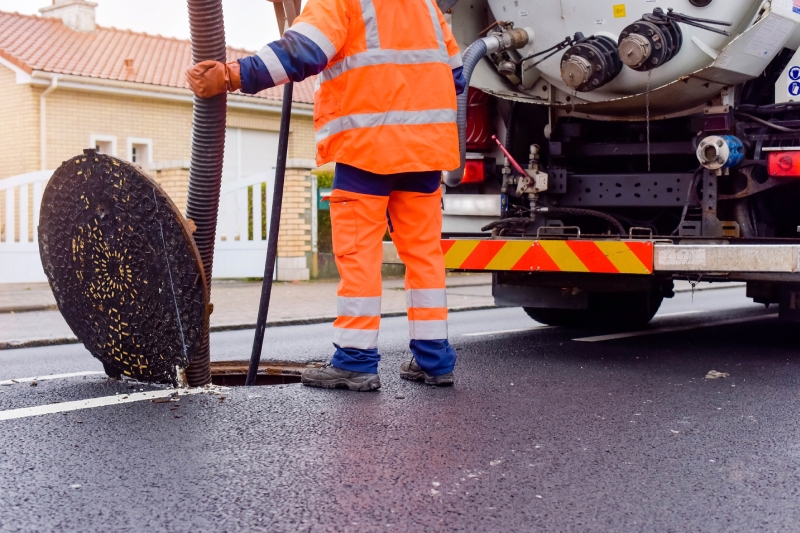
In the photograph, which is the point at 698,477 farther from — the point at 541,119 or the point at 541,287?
the point at 541,119

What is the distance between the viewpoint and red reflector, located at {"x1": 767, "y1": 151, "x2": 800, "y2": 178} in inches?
208

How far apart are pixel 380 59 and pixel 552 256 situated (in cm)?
180

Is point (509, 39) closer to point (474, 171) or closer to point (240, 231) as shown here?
point (474, 171)

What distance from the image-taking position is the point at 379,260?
422 centimetres

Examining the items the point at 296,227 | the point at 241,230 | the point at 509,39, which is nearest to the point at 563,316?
the point at 509,39

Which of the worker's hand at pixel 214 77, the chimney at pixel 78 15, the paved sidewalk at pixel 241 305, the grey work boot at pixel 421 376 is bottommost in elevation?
the paved sidewalk at pixel 241 305

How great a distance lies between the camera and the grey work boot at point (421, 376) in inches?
175

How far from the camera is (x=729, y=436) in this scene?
11.8ft

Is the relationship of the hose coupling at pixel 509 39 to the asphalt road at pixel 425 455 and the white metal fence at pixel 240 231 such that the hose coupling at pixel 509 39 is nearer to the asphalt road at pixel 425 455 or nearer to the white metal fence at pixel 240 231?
the asphalt road at pixel 425 455

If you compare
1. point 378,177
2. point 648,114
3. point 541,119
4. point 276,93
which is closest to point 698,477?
point 378,177

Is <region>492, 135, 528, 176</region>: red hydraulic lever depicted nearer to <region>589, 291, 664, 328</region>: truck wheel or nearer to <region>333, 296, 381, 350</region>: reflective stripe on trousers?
<region>589, 291, 664, 328</region>: truck wheel

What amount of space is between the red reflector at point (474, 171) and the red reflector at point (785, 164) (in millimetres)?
1786

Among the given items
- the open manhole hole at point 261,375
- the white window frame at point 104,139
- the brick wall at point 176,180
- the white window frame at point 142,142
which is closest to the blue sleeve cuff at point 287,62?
the open manhole hole at point 261,375

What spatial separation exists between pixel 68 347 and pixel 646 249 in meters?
3.98
